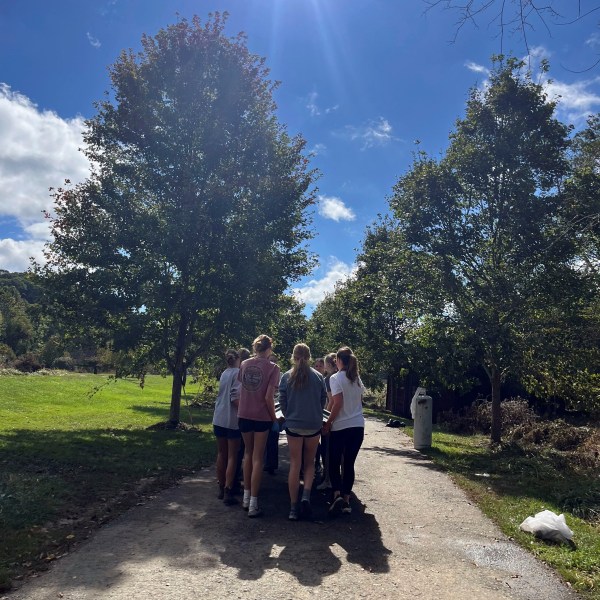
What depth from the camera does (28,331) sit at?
58969 mm

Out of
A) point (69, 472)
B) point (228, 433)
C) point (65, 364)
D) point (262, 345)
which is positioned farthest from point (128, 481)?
point (65, 364)

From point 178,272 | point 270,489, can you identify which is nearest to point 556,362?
point 270,489

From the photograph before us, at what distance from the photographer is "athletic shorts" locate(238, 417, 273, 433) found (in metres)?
6.50

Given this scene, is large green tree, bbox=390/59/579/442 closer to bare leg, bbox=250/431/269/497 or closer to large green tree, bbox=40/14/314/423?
large green tree, bbox=40/14/314/423

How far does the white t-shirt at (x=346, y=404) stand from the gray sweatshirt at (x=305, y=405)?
0.28 metres

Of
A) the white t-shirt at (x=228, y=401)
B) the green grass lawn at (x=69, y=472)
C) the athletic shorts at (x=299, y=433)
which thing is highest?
the white t-shirt at (x=228, y=401)

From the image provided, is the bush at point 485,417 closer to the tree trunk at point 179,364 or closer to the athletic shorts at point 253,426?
the tree trunk at point 179,364

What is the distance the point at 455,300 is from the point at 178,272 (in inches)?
304

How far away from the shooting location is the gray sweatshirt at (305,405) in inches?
252

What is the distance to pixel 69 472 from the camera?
8305 mm

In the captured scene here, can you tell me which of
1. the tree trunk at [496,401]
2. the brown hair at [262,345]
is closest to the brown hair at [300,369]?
the brown hair at [262,345]

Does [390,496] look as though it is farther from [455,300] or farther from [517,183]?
[517,183]

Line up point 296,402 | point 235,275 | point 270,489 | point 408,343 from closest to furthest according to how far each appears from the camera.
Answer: point 296,402, point 270,489, point 235,275, point 408,343

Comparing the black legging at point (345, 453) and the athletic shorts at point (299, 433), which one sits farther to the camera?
the black legging at point (345, 453)
